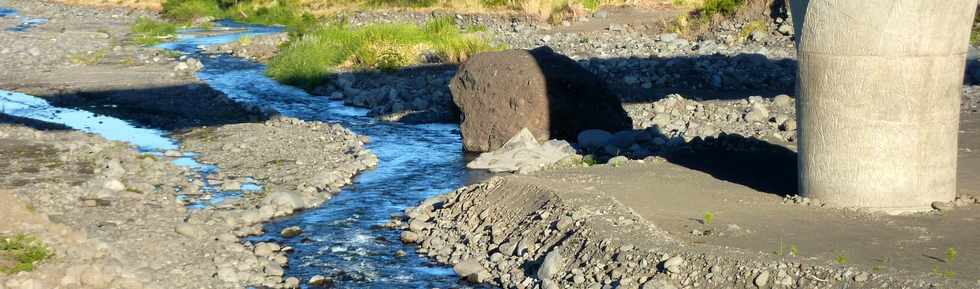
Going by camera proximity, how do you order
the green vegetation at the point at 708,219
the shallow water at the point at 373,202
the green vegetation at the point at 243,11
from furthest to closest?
the green vegetation at the point at 243,11, the shallow water at the point at 373,202, the green vegetation at the point at 708,219

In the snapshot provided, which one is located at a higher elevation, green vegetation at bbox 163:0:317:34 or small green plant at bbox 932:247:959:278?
small green plant at bbox 932:247:959:278

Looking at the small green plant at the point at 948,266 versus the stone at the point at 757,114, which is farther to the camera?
the stone at the point at 757,114

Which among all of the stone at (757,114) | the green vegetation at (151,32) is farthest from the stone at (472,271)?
the green vegetation at (151,32)

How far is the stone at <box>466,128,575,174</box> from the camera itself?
55.4ft

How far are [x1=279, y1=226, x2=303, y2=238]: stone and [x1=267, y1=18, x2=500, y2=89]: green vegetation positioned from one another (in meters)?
14.0

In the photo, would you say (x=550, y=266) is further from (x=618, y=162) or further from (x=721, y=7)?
(x=721, y=7)

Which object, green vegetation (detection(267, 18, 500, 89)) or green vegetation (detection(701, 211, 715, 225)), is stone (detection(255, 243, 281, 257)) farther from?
green vegetation (detection(267, 18, 500, 89))

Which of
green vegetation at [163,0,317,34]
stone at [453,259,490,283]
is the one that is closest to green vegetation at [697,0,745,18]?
green vegetation at [163,0,317,34]

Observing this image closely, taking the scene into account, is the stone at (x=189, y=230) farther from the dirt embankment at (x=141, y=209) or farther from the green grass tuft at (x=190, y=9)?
the green grass tuft at (x=190, y=9)

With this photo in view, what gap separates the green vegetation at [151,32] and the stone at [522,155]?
77.4ft

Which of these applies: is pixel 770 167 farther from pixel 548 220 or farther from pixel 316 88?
pixel 316 88

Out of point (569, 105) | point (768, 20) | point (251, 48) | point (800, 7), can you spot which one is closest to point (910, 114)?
point (800, 7)

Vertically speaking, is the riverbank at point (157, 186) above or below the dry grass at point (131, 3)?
above

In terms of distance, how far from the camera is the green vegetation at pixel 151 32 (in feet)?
131
